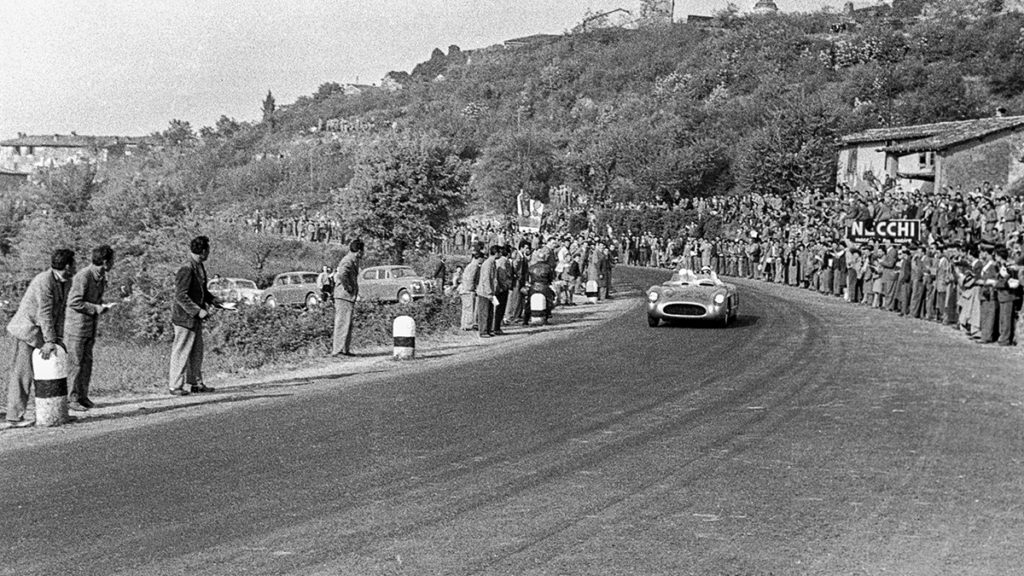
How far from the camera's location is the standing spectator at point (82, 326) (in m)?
12.9

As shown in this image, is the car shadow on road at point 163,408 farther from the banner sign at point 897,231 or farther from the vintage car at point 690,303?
the banner sign at point 897,231

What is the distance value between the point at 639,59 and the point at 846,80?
43.7 meters

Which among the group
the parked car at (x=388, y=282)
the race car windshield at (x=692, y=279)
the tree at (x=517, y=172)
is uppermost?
the tree at (x=517, y=172)

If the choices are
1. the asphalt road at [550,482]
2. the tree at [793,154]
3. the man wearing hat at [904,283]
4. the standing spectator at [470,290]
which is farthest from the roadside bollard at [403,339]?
the tree at [793,154]

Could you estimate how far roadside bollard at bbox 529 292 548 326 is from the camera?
2509cm

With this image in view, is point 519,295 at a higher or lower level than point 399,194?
lower

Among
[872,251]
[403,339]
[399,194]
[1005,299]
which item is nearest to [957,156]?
[872,251]

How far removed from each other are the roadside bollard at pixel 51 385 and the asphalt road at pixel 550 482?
105 centimetres

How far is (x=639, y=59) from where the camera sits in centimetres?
13125

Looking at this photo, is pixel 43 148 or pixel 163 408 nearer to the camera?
pixel 163 408

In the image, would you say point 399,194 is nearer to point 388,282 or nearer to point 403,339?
point 388,282

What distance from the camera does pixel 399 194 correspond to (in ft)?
146

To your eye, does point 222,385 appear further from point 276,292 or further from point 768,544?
point 276,292

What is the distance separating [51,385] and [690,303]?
14.1m
